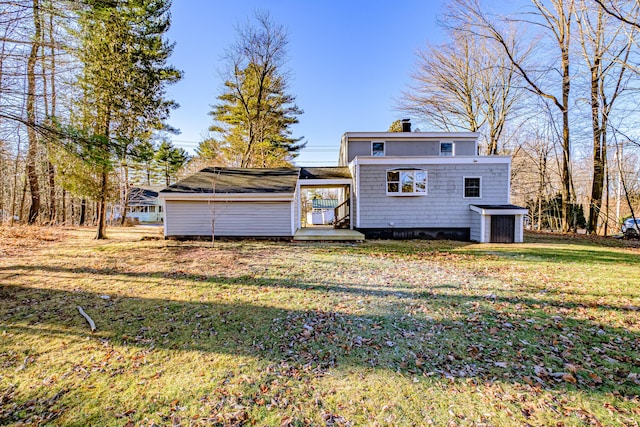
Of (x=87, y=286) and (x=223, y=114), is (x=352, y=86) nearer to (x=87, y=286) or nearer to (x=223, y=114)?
(x=223, y=114)

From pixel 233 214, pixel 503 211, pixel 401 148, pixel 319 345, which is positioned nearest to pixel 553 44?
pixel 401 148

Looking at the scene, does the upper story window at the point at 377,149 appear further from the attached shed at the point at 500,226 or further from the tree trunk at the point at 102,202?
the tree trunk at the point at 102,202

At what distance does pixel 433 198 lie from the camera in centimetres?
1275

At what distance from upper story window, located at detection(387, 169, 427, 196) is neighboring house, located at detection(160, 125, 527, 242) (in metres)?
0.04

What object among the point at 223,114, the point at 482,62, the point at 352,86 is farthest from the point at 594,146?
the point at 223,114

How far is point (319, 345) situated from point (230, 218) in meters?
9.07

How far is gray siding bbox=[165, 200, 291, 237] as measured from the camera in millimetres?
11617

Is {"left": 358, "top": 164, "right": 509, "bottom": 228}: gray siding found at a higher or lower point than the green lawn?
higher

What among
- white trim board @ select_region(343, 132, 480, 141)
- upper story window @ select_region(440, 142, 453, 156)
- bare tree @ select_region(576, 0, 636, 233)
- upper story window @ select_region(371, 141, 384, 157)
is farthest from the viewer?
upper story window @ select_region(440, 142, 453, 156)

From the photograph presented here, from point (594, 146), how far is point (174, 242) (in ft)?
69.6

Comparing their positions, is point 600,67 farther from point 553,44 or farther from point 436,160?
point 436,160

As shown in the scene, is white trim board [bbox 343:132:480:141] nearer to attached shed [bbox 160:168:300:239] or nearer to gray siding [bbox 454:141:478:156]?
gray siding [bbox 454:141:478:156]

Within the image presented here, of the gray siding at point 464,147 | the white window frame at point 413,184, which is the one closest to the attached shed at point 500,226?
the white window frame at point 413,184

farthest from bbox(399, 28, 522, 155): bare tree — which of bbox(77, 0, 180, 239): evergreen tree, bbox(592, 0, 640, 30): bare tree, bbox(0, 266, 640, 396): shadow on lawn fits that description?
bbox(0, 266, 640, 396): shadow on lawn
